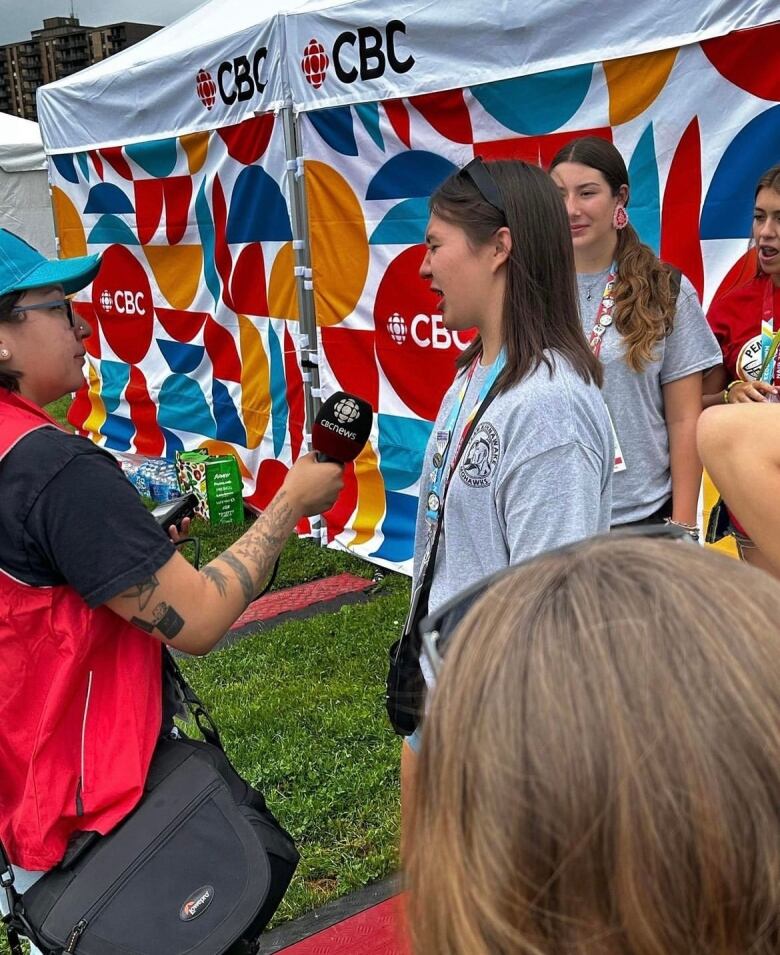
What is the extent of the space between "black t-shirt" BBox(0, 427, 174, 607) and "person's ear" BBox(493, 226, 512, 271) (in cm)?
93

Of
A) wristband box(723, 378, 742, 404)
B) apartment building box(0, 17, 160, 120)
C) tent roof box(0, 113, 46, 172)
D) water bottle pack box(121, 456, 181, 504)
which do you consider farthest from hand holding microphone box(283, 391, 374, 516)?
apartment building box(0, 17, 160, 120)

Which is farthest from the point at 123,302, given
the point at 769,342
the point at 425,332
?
the point at 769,342

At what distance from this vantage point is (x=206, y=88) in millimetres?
6070

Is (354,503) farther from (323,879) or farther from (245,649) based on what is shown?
(323,879)

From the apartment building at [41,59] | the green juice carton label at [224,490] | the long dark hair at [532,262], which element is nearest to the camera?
the long dark hair at [532,262]

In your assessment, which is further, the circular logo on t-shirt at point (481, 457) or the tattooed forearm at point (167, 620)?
the circular logo on t-shirt at point (481, 457)

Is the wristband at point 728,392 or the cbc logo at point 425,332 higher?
the wristband at point 728,392

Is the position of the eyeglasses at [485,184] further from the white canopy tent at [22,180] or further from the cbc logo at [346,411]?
the white canopy tent at [22,180]

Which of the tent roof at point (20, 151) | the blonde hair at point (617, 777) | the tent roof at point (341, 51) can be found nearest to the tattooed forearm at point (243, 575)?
the blonde hair at point (617, 777)

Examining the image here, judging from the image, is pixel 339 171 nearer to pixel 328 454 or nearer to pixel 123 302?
pixel 123 302

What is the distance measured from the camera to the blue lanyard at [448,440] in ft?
6.63

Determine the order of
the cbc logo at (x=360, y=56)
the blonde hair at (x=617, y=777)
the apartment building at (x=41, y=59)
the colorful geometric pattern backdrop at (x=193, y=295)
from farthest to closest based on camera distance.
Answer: the apartment building at (x=41, y=59)
the colorful geometric pattern backdrop at (x=193, y=295)
the cbc logo at (x=360, y=56)
the blonde hair at (x=617, y=777)

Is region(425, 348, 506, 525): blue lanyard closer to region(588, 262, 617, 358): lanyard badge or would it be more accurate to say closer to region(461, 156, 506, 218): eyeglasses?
region(461, 156, 506, 218): eyeglasses

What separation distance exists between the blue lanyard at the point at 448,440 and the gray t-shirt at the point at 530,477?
7 cm
